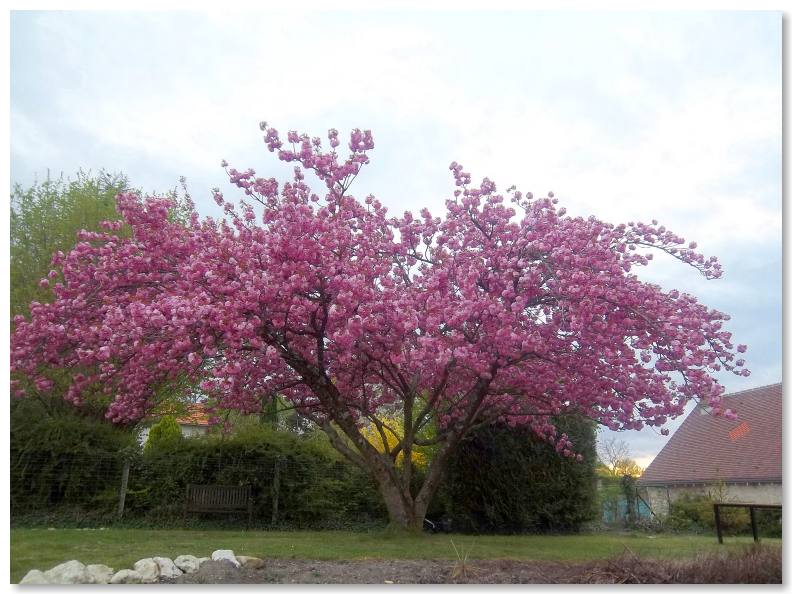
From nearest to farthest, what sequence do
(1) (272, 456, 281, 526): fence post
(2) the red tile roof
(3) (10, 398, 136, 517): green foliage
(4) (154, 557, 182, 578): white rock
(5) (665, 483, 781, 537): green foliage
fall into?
(4) (154, 557, 182, 578): white rock < (3) (10, 398, 136, 517): green foliage < (1) (272, 456, 281, 526): fence post < (2) the red tile roof < (5) (665, 483, 781, 537): green foliage

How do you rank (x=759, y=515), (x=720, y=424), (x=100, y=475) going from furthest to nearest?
(x=720, y=424) < (x=100, y=475) < (x=759, y=515)

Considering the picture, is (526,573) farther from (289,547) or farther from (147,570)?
(147,570)

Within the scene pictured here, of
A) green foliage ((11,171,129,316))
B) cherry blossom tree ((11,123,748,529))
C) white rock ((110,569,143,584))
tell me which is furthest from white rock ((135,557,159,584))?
green foliage ((11,171,129,316))

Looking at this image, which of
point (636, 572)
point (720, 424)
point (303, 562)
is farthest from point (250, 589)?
point (720, 424)

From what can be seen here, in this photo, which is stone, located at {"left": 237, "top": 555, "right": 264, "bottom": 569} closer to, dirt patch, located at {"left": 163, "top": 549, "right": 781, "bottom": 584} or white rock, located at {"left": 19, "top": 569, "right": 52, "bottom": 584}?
dirt patch, located at {"left": 163, "top": 549, "right": 781, "bottom": 584}

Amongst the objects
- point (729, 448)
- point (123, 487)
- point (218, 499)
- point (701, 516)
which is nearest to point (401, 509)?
point (218, 499)

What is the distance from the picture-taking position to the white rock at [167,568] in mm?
5883

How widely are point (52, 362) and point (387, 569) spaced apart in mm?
4862

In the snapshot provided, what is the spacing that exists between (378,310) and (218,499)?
6089 mm

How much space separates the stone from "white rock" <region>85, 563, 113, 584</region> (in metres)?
1.23

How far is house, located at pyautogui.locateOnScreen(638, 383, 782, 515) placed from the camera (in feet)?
40.9

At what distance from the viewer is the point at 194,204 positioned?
10938 mm

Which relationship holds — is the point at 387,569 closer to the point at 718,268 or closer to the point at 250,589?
the point at 250,589

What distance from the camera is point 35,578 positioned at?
569 cm
